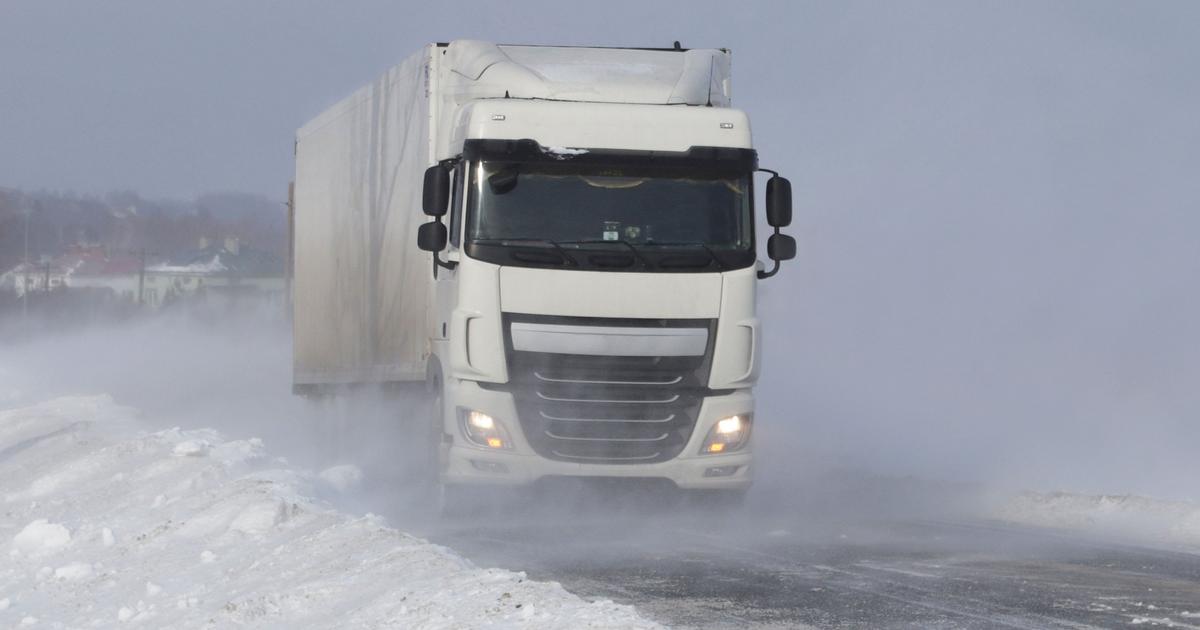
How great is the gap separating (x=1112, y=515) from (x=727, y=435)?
4.01m

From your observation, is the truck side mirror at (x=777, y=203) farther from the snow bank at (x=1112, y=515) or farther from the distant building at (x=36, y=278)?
the distant building at (x=36, y=278)

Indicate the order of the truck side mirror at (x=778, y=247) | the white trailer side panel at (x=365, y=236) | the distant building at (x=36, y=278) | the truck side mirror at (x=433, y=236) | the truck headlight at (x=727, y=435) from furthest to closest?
the distant building at (x=36, y=278) < the white trailer side panel at (x=365, y=236) < the truck side mirror at (x=778, y=247) < the truck side mirror at (x=433, y=236) < the truck headlight at (x=727, y=435)

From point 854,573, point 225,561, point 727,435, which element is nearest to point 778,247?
point 727,435

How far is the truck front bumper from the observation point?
13031 millimetres

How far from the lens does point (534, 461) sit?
13.1 metres

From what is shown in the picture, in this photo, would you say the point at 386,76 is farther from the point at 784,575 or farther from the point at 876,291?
the point at 876,291

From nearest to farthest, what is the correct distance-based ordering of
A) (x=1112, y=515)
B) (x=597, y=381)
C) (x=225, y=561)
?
(x=225, y=561)
(x=597, y=381)
(x=1112, y=515)

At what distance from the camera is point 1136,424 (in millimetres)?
30125

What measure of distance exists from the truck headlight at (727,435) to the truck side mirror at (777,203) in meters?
1.53

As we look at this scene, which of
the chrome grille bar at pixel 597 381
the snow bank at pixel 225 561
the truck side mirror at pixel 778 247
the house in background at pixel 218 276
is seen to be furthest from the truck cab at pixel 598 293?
the house in background at pixel 218 276

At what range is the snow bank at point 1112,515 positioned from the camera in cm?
1398

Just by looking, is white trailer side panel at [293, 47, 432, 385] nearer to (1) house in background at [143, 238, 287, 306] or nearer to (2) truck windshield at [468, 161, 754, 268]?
(2) truck windshield at [468, 161, 754, 268]

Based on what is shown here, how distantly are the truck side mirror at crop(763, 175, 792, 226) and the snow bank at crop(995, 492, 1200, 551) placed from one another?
3.64m

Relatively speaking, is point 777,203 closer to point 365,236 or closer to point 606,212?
point 606,212
